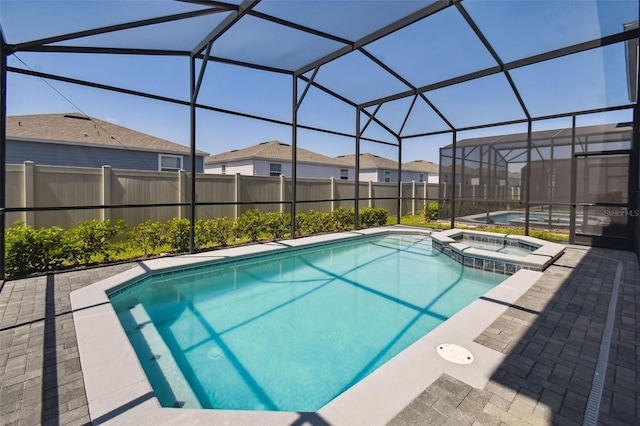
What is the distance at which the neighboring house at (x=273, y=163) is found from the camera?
1630 centimetres

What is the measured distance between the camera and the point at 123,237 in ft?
23.8

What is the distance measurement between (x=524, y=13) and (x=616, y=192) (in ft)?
17.7

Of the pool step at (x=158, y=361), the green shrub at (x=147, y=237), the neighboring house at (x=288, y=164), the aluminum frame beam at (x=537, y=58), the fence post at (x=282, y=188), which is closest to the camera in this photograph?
the pool step at (x=158, y=361)

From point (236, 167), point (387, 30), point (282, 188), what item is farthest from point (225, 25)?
point (236, 167)

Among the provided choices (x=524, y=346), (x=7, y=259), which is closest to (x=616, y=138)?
(x=524, y=346)

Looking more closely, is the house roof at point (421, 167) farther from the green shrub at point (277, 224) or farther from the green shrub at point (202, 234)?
the green shrub at point (202, 234)

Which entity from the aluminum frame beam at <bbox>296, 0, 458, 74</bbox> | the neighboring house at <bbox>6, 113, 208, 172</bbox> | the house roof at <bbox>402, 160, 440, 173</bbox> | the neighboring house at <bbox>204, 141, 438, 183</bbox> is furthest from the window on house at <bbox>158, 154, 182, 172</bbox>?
the house roof at <bbox>402, 160, 440, 173</bbox>

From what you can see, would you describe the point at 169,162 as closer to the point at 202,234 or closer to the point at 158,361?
the point at 202,234

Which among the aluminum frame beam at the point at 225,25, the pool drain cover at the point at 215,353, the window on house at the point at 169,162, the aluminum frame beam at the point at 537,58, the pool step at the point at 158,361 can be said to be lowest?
the pool drain cover at the point at 215,353

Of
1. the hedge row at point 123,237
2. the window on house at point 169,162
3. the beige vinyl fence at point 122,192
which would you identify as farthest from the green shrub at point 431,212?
the window on house at point 169,162

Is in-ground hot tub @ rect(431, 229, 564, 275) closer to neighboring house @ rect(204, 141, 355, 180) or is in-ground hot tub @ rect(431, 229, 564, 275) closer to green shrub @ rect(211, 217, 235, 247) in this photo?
green shrub @ rect(211, 217, 235, 247)

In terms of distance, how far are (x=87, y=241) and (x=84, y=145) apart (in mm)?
6399

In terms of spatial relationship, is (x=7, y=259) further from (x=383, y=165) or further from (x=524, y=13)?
(x=383, y=165)

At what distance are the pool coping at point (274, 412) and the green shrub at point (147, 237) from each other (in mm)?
2807
